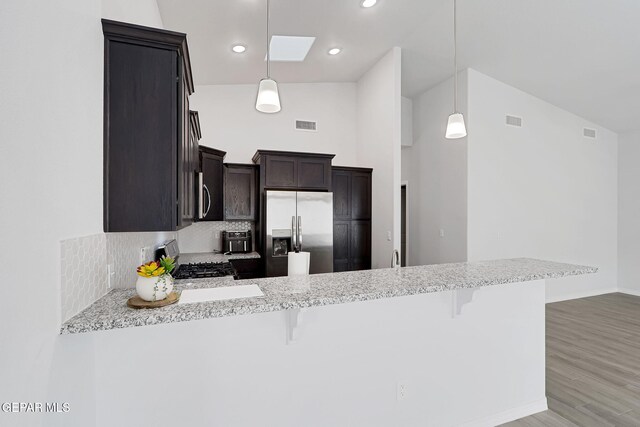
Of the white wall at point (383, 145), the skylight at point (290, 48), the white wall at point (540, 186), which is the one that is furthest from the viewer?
the white wall at point (540, 186)

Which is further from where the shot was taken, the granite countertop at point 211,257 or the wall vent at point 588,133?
the wall vent at point 588,133

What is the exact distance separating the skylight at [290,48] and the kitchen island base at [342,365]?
371 centimetres

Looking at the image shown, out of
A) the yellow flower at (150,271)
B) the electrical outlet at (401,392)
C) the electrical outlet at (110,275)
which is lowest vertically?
the electrical outlet at (401,392)

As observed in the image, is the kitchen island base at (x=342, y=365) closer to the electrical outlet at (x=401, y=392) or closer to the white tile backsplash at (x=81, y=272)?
the electrical outlet at (x=401, y=392)

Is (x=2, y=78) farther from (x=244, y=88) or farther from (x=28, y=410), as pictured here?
(x=244, y=88)

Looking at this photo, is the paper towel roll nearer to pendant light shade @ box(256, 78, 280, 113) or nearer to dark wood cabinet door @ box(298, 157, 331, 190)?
pendant light shade @ box(256, 78, 280, 113)

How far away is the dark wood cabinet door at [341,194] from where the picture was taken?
17.6 feet

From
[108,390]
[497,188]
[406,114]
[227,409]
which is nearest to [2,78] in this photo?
[108,390]

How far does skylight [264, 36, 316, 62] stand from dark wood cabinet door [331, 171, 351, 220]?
73.7 inches

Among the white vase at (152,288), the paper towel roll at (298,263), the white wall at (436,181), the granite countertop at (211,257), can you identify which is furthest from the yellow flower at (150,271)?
the white wall at (436,181)

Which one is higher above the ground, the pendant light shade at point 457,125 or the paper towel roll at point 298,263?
the pendant light shade at point 457,125

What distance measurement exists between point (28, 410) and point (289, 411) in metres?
1.13

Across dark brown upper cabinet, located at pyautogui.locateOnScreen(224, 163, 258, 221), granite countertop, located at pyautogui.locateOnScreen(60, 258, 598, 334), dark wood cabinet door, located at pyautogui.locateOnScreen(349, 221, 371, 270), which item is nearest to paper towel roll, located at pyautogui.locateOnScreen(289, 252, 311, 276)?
granite countertop, located at pyautogui.locateOnScreen(60, 258, 598, 334)

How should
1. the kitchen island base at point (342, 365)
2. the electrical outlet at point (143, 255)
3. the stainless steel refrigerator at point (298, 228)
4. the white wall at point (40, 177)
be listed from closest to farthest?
the white wall at point (40, 177) → the kitchen island base at point (342, 365) → the electrical outlet at point (143, 255) → the stainless steel refrigerator at point (298, 228)
